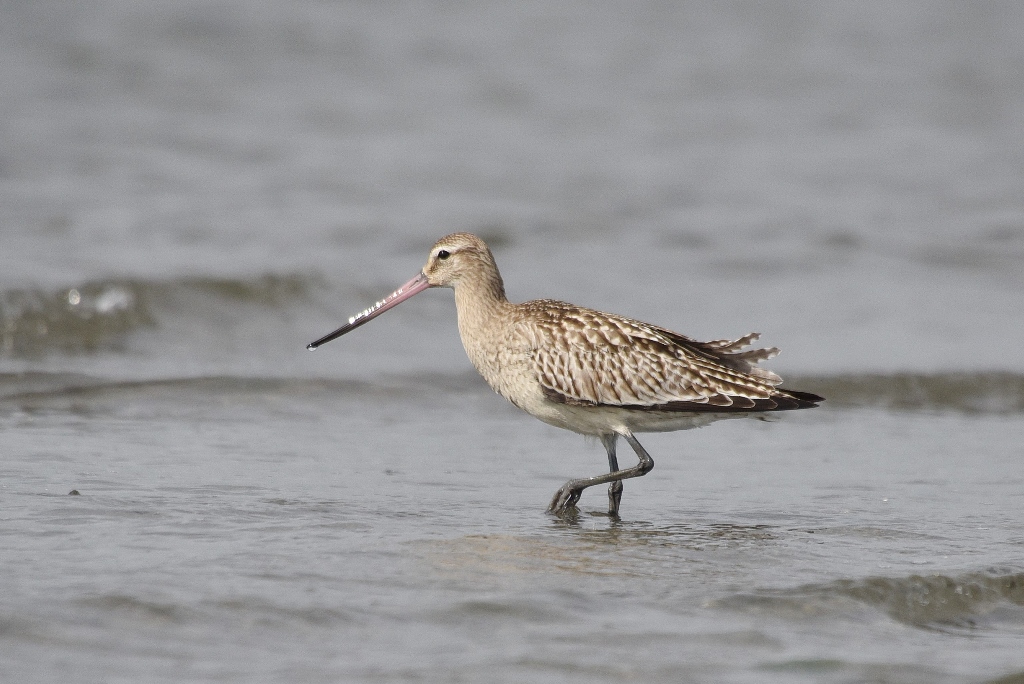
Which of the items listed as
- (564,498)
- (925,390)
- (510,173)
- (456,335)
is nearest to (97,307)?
(456,335)

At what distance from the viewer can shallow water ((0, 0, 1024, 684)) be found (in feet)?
18.7

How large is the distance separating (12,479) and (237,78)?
1327 cm

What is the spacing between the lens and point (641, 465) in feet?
25.0

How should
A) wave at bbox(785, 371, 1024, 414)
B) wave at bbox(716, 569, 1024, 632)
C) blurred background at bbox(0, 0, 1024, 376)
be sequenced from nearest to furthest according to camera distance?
wave at bbox(716, 569, 1024, 632) → wave at bbox(785, 371, 1024, 414) → blurred background at bbox(0, 0, 1024, 376)

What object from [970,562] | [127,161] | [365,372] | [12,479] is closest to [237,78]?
[127,161]

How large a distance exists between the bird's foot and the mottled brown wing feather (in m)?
0.46

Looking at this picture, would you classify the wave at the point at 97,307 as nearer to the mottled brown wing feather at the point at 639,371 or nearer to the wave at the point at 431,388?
the wave at the point at 431,388

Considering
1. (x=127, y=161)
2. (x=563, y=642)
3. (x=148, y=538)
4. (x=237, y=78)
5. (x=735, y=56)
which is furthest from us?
(x=735, y=56)

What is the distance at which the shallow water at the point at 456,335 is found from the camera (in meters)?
5.71

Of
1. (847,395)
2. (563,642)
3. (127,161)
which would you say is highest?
(127,161)

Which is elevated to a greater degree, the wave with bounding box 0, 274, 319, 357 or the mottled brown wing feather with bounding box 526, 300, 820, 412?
the wave with bounding box 0, 274, 319, 357

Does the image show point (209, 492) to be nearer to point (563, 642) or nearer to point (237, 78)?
point (563, 642)

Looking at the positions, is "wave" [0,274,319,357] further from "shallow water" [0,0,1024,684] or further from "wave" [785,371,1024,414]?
"wave" [785,371,1024,414]

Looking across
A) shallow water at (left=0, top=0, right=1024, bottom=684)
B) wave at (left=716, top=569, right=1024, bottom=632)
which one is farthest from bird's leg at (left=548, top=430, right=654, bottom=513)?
wave at (left=716, top=569, right=1024, bottom=632)
